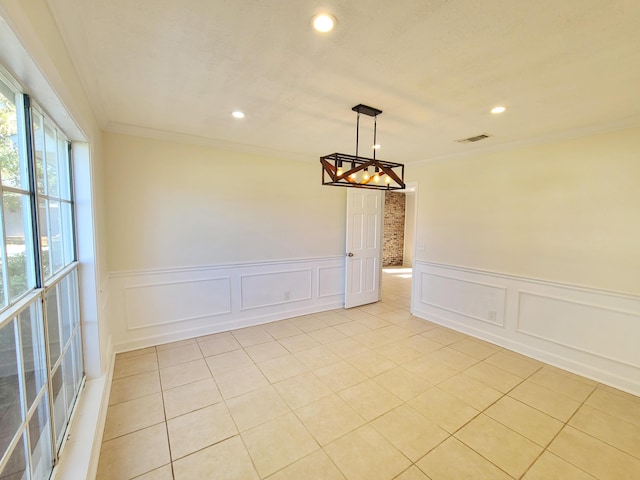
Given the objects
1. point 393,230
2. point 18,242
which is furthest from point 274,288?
point 393,230

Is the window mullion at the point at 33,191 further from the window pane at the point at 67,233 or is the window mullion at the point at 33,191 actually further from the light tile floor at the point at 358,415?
the light tile floor at the point at 358,415

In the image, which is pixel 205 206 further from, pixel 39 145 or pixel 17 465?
pixel 17 465

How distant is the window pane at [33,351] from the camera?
1.22 metres

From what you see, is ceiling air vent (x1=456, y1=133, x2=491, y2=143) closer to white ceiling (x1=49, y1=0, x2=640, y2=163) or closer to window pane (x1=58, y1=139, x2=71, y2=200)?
white ceiling (x1=49, y1=0, x2=640, y2=163)

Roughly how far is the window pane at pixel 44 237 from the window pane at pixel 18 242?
5.0 inches

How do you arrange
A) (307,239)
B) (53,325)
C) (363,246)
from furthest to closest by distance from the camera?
(363,246), (307,239), (53,325)

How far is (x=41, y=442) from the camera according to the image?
4.51ft

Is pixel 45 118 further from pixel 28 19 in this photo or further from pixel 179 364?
pixel 179 364

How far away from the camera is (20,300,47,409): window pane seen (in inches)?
47.9

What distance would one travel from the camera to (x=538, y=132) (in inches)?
117

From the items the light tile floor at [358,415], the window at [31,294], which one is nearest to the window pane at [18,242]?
the window at [31,294]

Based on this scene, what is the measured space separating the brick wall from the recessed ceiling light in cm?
790

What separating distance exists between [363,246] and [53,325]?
4.11m

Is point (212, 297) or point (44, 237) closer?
point (44, 237)
